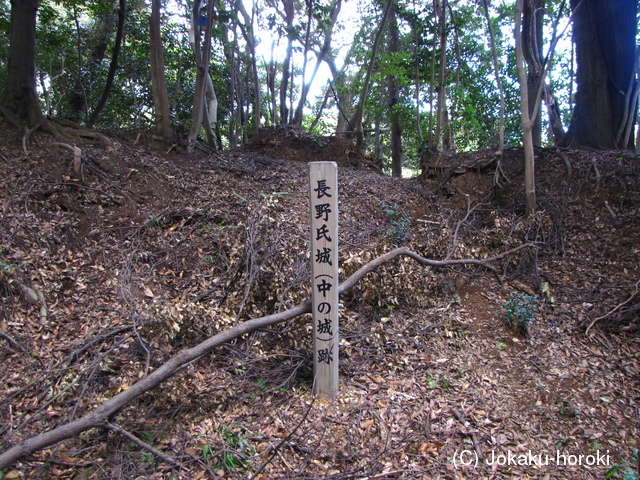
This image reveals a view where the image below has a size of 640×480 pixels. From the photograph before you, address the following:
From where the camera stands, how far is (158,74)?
25.1 ft

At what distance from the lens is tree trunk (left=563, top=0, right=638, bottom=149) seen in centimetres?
674

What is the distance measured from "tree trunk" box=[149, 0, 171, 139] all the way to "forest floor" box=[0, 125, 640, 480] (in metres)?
1.07

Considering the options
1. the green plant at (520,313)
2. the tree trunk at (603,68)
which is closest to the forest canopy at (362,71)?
the tree trunk at (603,68)

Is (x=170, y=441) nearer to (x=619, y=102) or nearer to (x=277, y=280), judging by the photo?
(x=277, y=280)

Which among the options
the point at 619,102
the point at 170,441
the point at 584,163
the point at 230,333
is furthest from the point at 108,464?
the point at 619,102

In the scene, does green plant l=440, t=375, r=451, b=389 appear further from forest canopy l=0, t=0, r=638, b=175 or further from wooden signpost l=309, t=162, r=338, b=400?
forest canopy l=0, t=0, r=638, b=175

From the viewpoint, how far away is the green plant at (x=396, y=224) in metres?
5.53

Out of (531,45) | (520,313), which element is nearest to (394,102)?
(531,45)

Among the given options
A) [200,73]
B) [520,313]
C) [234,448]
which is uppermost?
[200,73]

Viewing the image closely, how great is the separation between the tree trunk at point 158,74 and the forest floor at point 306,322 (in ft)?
3.50

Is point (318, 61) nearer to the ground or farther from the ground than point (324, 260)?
farther from the ground

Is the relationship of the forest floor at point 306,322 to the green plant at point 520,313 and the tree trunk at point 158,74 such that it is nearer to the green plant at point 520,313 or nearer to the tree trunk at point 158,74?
the green plant at point 520,313

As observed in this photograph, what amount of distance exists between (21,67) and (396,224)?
22.4ft

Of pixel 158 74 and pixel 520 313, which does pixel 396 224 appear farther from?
pixel 158 74
